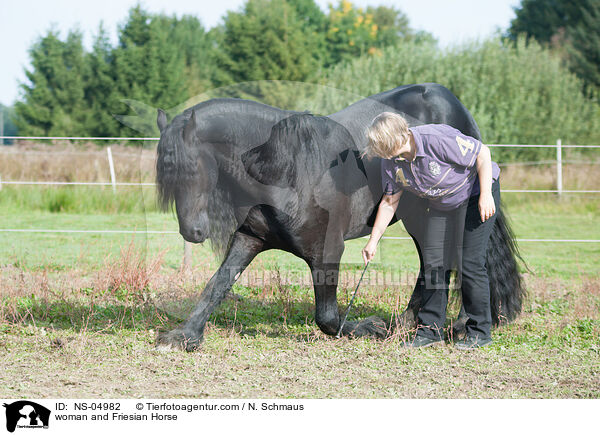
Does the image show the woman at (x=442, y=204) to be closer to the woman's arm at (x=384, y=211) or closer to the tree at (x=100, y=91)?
the woman's arm at (x=384, y=211)

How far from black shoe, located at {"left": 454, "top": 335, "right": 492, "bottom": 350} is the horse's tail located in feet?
1.22

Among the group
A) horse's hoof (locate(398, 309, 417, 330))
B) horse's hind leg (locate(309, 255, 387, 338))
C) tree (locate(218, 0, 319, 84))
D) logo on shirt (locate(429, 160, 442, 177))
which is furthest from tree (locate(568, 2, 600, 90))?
horse's hind leg (locate(309, 255, 387, 338))

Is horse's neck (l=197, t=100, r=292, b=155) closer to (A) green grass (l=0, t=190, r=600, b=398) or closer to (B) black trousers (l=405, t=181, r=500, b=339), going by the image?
(A) green grass (l=0, t=190, r=600, b=398)

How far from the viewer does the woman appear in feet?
11.5

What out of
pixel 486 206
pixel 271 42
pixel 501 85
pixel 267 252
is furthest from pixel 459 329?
pixel 501 85

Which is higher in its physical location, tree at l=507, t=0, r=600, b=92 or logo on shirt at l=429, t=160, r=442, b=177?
tree at l=507, t=0, r=600, b=92

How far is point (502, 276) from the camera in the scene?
14.5ft

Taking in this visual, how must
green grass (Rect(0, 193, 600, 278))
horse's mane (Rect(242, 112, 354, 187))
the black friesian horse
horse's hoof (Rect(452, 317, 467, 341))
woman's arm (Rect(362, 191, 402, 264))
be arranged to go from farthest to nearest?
green grass (Rect(0, 193, 600, 278)), horse's hoof (Rect(452, 317, 467, 341)), woman's arm (Rect(362, 191, 402, 264)), horse's mane (Rect(242, 112, 354, 187)), the black friesian horse

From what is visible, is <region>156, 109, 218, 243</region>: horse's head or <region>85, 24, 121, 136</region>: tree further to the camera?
<region>85, 24, 121, 136</region>: tree

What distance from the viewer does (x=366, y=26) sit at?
4153 centimetres

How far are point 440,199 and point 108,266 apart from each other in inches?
130
